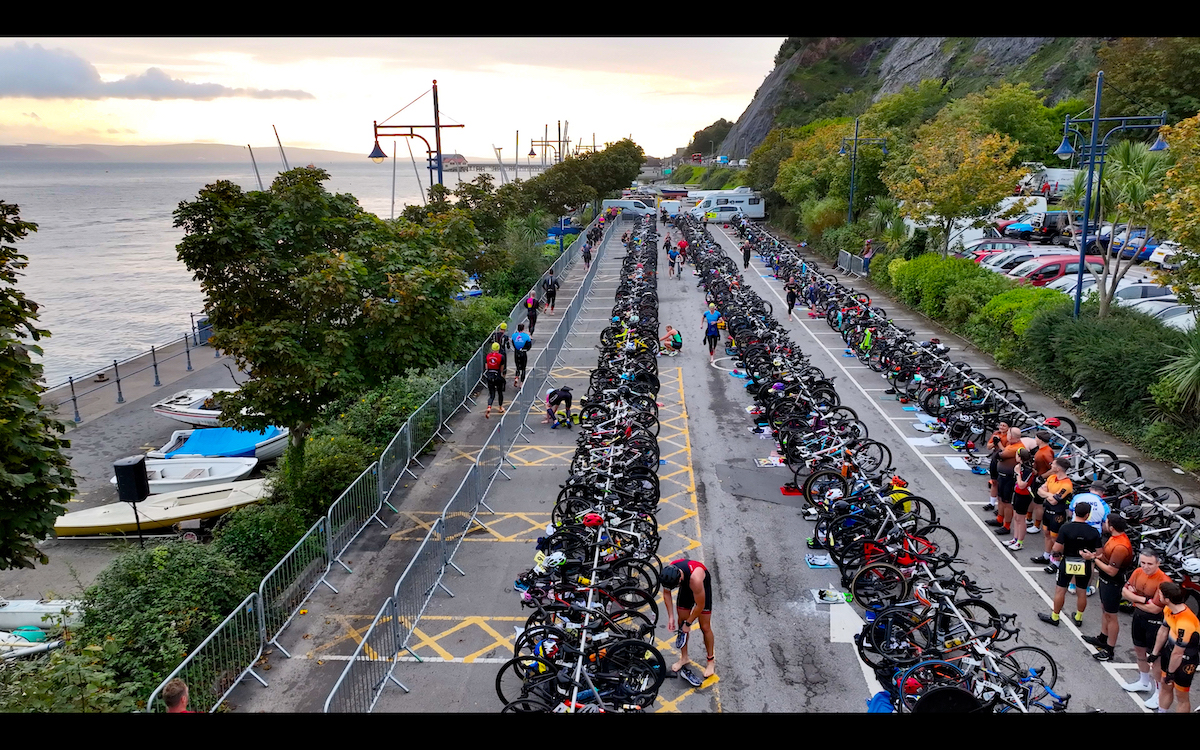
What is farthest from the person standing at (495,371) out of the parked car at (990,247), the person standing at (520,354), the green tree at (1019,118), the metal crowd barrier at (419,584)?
the green tree at (1019,118)

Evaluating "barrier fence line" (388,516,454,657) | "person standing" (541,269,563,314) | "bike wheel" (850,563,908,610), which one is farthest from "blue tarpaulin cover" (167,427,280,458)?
"bike wheel" (850,563,908,610)

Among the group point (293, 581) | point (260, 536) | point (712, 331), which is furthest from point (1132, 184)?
point (260, 536)

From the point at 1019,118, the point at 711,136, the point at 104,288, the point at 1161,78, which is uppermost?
the point at 711,136

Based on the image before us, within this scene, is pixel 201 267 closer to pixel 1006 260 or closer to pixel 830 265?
pixel 1006 260

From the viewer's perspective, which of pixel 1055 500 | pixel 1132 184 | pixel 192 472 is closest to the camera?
pixel 1055 500

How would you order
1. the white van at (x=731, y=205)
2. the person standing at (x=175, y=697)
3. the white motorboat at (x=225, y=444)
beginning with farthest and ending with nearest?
the white van at (x=731, y=205)
the white motorboat at (x=225, y=444)
the person standing at (x=175, y=697)

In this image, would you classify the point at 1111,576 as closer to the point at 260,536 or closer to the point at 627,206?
the point at 260,536

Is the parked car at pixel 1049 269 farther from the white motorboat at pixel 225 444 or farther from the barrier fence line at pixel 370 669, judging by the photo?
the barrier fence line at pixel 370 669

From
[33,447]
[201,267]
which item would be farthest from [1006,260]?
[33,447]
